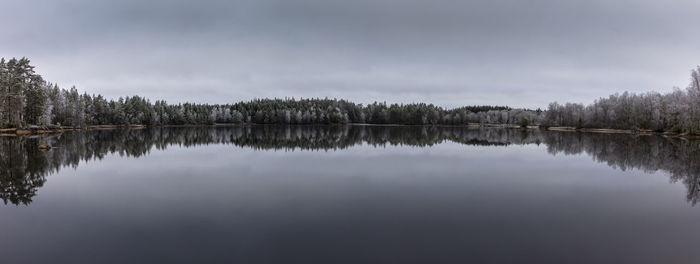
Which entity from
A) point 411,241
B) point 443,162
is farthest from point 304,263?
point 443,162

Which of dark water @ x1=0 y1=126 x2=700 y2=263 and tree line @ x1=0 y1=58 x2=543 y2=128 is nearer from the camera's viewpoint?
dark water @ x1=0 y1=126 x2=700 y2=263

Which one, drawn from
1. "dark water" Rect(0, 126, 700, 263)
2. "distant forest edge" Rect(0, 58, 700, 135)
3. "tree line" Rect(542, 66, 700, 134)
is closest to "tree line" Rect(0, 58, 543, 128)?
"distant forest edge" Rect(0, 58, 700, 135)

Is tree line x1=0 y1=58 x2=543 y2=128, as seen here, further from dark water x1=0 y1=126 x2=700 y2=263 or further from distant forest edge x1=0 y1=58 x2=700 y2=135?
dark water x1=0 y1=126 x2=700 y2=263

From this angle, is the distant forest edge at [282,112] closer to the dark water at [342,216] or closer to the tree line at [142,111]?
the tree line at [142,111]

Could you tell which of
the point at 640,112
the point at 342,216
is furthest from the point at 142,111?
the point at 640,112

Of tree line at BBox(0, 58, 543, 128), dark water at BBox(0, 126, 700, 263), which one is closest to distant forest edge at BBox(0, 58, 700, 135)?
tree line at BBox(0, 58, 543, 128)

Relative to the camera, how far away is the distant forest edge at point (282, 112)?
214ft

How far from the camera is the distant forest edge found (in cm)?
6531

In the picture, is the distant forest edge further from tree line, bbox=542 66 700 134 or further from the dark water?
the dark water

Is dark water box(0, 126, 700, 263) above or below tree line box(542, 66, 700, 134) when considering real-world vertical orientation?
below

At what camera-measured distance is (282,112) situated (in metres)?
164

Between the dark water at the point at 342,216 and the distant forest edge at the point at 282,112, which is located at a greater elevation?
the distant forest edge at the point at 282,112

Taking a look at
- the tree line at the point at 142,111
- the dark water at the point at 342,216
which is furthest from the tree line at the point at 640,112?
the dark water at the point at 342,216

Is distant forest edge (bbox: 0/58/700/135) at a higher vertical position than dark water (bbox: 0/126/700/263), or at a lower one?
higher
